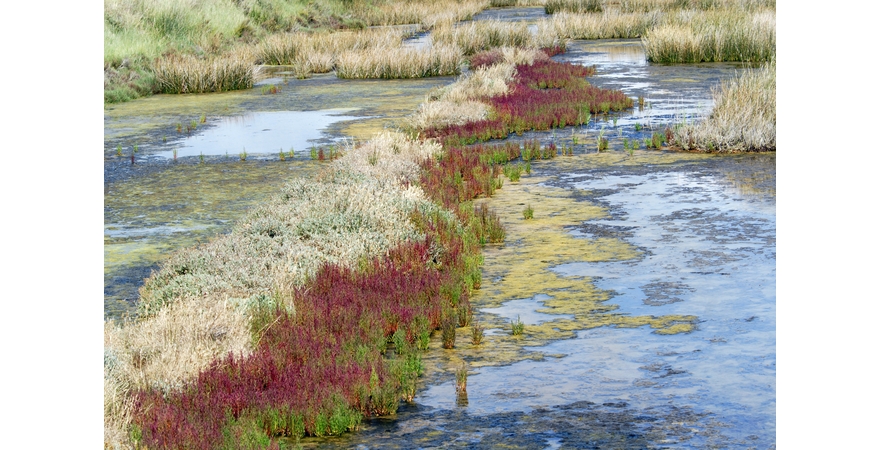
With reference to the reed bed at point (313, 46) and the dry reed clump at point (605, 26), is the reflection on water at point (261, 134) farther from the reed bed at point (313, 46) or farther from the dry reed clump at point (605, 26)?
the dry reed clump at point (605, 26)

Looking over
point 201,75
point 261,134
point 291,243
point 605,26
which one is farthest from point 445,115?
point 605,26

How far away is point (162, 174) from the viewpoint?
48.8 ft

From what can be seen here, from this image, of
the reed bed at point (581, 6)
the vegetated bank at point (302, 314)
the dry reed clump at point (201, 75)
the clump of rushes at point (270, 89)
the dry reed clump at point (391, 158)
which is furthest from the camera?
the reed bed at point (581, 6)

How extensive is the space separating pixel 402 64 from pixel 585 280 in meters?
19.7

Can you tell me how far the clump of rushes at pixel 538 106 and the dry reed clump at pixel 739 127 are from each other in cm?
335

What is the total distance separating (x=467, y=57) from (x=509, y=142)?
50.9ft

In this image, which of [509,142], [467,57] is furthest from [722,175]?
[467,57]

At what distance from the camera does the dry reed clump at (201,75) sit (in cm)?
2553

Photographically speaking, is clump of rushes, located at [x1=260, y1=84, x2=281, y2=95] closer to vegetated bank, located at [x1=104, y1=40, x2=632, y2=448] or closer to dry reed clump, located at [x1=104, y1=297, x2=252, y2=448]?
vegetated bank, located at [x1=104, y1=40, x2=632, y2=448]

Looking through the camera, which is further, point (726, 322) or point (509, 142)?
point (509, 142)

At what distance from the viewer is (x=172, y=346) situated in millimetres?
6438

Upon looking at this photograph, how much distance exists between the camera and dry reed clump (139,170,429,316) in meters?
8.02

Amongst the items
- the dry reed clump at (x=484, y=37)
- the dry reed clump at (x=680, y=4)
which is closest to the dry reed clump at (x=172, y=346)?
the dry reed clump at (x=484, y=37)

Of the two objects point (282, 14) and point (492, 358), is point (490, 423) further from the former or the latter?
point (282, 14)
